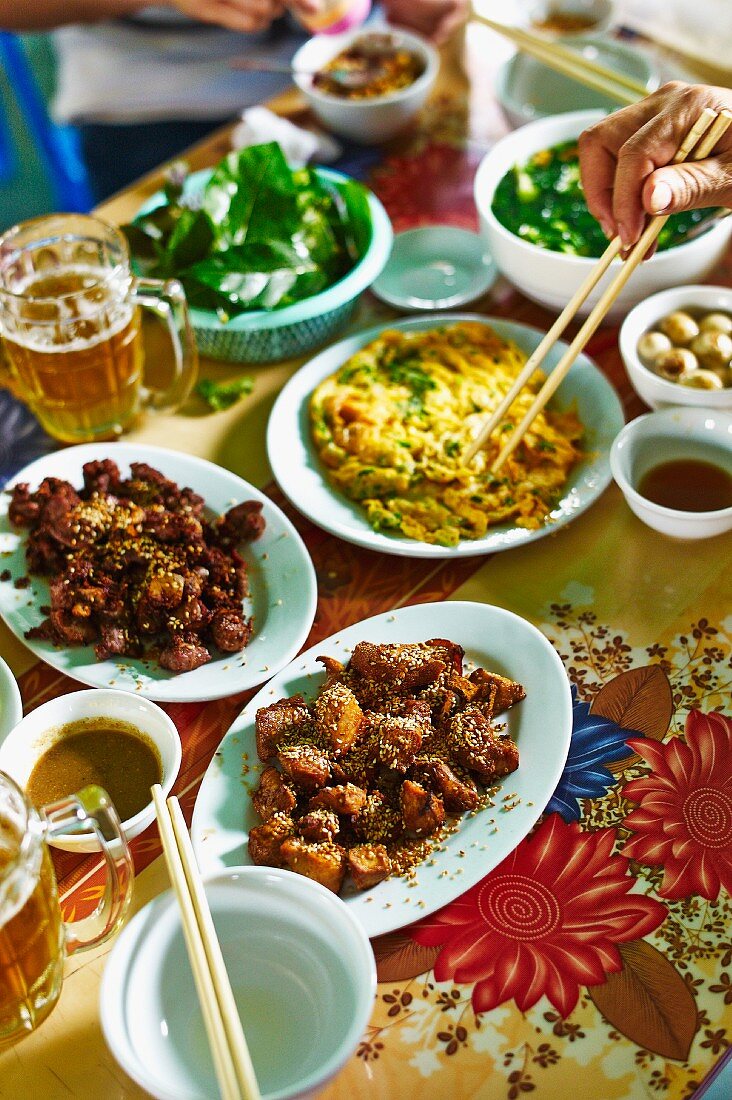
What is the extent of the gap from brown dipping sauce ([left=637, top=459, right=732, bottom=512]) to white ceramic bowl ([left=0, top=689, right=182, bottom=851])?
111 cm

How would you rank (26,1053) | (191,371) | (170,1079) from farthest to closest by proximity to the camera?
(191,371) → (26,1053) → (170,1079)

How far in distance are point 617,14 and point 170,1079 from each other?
3.45 m

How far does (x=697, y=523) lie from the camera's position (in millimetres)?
1946

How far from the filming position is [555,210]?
2.64m

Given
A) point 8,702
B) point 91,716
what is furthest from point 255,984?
point 8,702

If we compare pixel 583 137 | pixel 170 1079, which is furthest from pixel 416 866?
pixel 583 137

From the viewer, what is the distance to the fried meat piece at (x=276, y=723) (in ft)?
5.50

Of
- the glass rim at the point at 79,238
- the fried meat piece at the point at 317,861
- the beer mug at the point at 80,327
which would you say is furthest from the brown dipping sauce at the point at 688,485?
the glass rim at the point at 79,238

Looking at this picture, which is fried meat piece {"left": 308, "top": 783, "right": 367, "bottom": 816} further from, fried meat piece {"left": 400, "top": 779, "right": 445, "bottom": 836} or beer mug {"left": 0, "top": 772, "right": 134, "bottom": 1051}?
beer mug {"left": 0, "top": 772, "right": 134, "bottom": 1051}

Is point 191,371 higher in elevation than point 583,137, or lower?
lower

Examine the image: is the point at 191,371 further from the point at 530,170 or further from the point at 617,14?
the point at 617,14

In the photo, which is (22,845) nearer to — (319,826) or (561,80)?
(319,826)

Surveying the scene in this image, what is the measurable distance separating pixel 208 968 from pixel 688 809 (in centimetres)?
85

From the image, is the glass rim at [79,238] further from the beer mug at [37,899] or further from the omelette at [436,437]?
the beer mug at [37,899]
